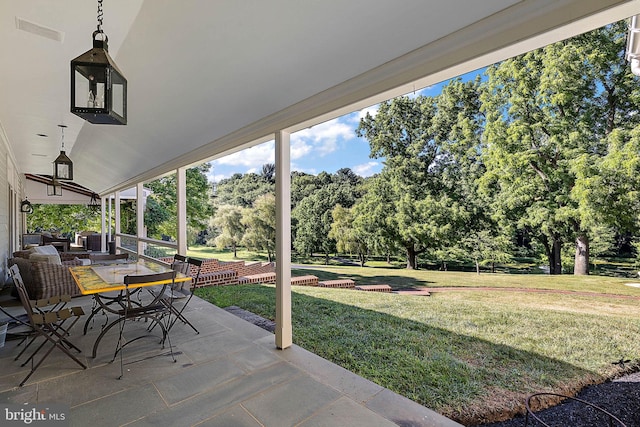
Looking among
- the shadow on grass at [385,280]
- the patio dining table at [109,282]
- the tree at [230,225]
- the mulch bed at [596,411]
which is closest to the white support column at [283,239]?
the patio dining table at [109,282]

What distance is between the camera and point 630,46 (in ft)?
5.48

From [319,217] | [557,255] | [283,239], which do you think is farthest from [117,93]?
[319,217]

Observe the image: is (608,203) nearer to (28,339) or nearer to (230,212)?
(28,339)

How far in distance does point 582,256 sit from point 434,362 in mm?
8007

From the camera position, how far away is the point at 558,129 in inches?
337

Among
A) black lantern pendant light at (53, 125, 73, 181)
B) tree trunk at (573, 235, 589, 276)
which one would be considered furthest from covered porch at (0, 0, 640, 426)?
tree trunk at (573, 235, 589, 276)

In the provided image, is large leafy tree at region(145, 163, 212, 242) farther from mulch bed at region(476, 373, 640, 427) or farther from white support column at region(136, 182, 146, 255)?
mulch bed at region(476, 373, 640, 427)

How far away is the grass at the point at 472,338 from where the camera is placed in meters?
2.98

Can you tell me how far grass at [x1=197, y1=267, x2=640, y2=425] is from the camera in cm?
298

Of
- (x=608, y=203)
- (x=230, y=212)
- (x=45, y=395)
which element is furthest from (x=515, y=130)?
(x=230, y=212)

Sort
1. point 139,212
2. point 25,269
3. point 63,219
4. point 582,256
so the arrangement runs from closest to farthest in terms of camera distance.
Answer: point 25,269
point 139,212
point 582,256
point 63,219

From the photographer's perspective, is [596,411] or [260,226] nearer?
[596,411]

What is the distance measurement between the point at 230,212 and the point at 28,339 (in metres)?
12.6

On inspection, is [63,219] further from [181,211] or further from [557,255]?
[557,255]
